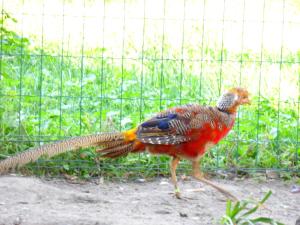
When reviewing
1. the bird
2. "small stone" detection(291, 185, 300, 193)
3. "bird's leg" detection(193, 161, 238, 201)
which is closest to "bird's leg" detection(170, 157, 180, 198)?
the bird

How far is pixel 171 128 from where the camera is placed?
4.82 m

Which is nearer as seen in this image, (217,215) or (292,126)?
(217,215)

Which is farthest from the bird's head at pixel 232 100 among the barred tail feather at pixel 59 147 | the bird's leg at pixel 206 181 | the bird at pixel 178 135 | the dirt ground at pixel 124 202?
the barred tail feather at pixel 59 147

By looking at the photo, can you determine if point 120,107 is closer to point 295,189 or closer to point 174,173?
point 174,173

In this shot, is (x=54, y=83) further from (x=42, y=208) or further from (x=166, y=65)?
(x=42, y=208)

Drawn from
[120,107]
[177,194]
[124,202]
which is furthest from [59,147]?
[120,107]

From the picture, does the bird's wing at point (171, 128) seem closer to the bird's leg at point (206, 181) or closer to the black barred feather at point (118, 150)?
the black barred feather at point (118, 150)

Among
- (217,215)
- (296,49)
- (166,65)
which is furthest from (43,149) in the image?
(296,49)

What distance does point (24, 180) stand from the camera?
200 inches

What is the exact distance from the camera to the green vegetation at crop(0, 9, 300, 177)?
5.54 meters

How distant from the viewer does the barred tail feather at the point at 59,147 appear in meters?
4.38

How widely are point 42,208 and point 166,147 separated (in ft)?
3.17

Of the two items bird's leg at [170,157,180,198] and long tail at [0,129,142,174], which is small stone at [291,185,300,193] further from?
long tail at [0,129,142,174]

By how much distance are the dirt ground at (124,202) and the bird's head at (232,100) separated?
1.97 feet
